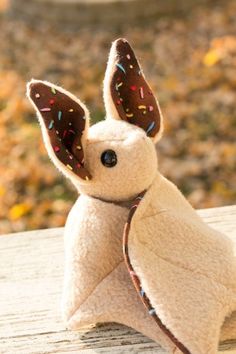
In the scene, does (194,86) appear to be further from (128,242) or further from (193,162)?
(128,242)

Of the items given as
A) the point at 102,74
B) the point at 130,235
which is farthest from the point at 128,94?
the point at 102,74

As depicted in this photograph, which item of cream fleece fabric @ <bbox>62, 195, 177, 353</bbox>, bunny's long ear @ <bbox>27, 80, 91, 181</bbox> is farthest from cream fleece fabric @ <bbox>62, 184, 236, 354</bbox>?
bunny's long ear @ <bbox>27, 80, 91, 181</bbox>

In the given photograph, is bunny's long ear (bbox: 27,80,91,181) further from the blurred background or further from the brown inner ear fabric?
the blurred background

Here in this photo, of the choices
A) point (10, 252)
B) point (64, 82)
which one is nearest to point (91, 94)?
point (64, 82)

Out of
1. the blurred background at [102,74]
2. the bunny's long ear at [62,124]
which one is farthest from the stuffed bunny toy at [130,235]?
the blurred background at [102,74]

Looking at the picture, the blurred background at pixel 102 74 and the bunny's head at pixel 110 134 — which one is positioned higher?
the bunny's head at pixel 110 134

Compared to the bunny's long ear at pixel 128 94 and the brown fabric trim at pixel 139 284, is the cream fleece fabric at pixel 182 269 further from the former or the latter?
the bunny's long ear at pixel 128 94

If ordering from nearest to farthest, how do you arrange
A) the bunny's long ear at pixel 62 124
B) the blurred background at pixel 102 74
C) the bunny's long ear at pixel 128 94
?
the bunny's long ear at pixel 62 124
the bunny's long ear at pixel 128 94
the blurred background at pixel 102 74
